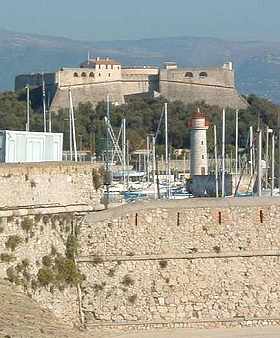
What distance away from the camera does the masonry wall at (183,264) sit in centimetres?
1941

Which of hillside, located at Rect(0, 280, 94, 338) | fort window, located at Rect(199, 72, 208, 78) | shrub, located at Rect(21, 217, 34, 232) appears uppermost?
fort window, located at Rect(199, 72, 208, 78)

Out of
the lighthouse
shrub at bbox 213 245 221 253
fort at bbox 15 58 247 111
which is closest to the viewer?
shrub at bbox 213 245 221 253

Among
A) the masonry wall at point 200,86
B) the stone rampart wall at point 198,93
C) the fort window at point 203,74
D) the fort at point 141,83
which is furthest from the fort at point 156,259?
the fort window at point 203,74

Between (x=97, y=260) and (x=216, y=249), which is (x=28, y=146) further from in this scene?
(x=216, y=249)

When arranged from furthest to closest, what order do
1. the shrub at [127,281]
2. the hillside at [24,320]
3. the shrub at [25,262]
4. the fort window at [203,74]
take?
the fort window at [203,74], the shrub at [127,281], the shrub at [25,262], the hillside at [24,320]

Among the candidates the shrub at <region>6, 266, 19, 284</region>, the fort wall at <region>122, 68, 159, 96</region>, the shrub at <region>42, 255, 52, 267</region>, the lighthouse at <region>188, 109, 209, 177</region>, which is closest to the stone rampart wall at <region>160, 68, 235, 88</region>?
the fort wall at <region>122, 68, 159, 96</region>

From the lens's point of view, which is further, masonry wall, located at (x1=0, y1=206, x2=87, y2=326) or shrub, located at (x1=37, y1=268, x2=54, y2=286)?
shrub, located at (x1=37, y1=268, x2=54, y2=286)

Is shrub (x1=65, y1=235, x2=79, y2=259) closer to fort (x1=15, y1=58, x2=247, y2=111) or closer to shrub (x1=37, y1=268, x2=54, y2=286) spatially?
shrub (x1=37, y1=268, x2=54, y2=286)

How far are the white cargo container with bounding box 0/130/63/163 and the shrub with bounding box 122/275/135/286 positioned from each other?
408 centimetres

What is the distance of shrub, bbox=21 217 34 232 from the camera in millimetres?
18969

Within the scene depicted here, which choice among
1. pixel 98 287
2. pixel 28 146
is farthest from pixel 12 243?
pixel 28 146

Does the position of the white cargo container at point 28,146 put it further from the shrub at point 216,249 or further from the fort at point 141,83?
the fort at point 141,83

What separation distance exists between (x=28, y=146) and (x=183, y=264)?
4.92m

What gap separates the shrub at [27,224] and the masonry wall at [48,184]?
0.90 feet
